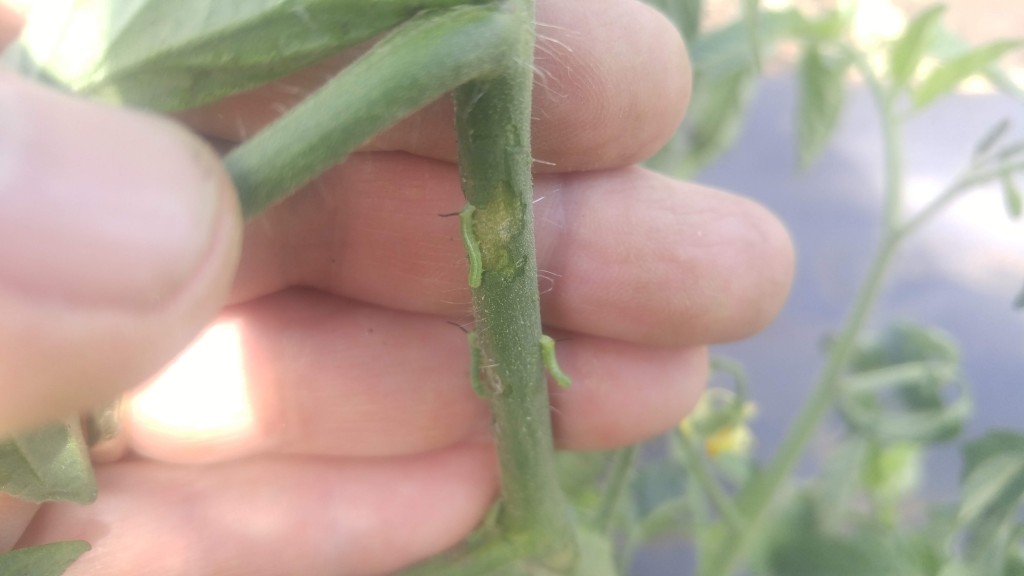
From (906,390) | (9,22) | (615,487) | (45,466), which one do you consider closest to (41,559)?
(45,466)

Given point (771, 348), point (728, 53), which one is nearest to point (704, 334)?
point (728, 53)

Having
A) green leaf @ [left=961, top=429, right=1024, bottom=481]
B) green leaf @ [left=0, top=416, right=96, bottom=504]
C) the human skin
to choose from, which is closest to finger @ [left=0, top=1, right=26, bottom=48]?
A: the human skin

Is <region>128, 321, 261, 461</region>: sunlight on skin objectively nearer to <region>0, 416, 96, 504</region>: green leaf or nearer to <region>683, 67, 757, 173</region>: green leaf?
<region>0, 416, 96, 504</region>: green leaf

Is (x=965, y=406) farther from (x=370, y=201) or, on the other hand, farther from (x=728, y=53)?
(x=370, y=201)

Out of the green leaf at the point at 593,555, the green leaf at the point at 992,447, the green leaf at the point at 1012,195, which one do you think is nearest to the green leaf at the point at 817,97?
the green leaf at the point at 1012,195

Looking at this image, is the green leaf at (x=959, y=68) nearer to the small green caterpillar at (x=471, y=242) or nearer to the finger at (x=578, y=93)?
the finger at (x=578, y=93)

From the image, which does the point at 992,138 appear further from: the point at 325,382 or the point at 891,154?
the point at 325,382

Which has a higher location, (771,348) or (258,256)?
(258,256)
